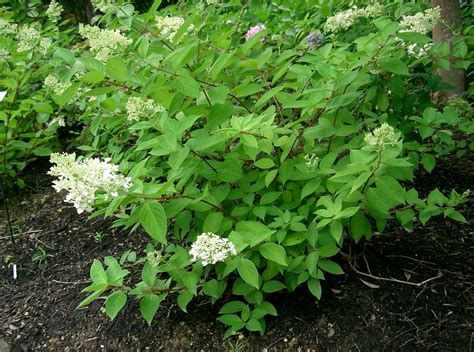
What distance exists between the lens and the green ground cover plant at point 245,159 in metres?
1.49

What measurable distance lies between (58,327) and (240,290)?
3.06ft

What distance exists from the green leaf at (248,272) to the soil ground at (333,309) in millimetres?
418

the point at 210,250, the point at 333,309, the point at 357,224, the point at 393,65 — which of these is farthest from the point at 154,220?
the point at 393,65

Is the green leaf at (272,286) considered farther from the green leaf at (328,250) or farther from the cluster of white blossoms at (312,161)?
the cluster of white blossoms at (312,161)

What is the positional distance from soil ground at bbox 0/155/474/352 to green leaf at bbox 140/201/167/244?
26.4 inches

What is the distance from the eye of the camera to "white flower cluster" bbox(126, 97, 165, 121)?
62.6 inches

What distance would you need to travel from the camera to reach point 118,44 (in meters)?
1.75

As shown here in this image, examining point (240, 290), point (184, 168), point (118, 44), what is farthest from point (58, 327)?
point (118, 44)

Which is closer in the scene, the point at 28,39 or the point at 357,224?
the point at 357,224

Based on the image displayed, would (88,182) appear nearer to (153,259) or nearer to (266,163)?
(153,259)

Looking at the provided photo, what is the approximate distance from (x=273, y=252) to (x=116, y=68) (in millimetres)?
781

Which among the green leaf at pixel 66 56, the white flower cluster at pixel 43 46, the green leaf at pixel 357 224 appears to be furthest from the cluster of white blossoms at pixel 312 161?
the white flower cluster at pixel 43 46

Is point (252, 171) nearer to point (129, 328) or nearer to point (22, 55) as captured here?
point (129, 328)

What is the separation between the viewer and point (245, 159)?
1823 millimetres
